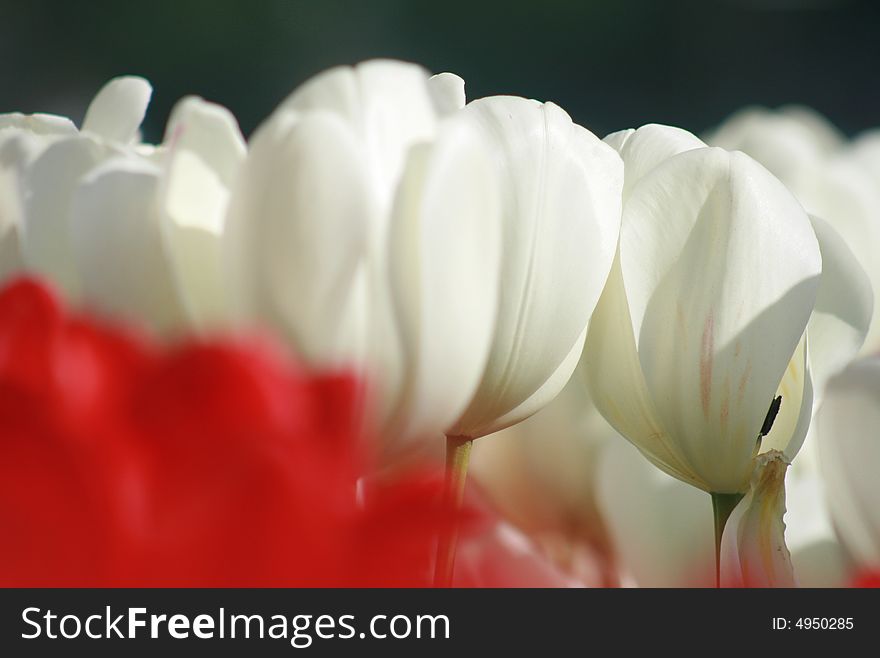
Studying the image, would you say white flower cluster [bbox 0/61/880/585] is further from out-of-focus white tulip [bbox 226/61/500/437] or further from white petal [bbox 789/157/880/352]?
white petal [bbox 789/157/880/352]

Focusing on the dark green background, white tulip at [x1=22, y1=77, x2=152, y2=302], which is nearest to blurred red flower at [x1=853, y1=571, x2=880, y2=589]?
white tulip at [x1=22, y1=77, x2=152, y2=302]

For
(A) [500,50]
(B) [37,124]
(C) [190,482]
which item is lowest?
(C) [190,482]

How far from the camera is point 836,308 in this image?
8.9 inches

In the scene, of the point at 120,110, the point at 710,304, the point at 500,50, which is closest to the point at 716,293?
the point at 710,304

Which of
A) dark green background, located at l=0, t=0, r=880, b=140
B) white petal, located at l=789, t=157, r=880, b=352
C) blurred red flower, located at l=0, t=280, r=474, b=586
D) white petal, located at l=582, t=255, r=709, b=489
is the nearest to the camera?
blurred red flower, located at l=0, t=280, r=474, b=586

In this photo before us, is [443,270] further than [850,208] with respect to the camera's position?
No

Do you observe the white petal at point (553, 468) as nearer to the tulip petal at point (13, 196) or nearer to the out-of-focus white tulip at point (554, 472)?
the out-of-focus white tulip at point (554, 472)

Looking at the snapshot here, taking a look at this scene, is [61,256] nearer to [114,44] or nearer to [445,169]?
[445,169]

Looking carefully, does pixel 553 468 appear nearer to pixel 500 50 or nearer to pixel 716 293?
pixel 716 293

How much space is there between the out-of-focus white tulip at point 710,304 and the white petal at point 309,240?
2.6 inches

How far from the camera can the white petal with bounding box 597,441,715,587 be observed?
9.9 inches

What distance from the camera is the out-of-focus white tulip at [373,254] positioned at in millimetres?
143

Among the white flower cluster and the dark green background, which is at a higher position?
the dark green background

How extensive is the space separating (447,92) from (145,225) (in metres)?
0.06
